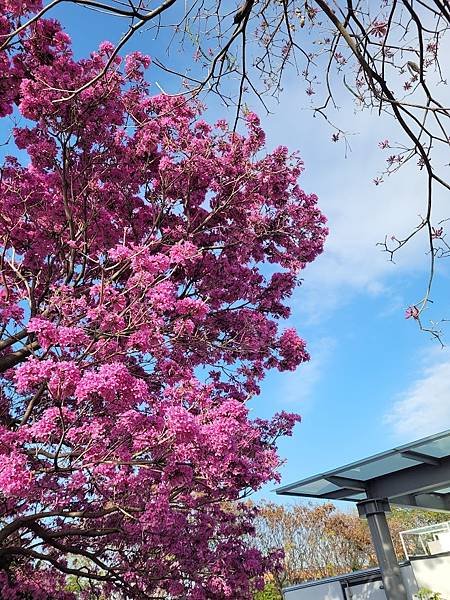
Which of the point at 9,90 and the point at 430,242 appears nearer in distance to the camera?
the point at 430,242

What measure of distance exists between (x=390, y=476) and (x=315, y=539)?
17.2 meters

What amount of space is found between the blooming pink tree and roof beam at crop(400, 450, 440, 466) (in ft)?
10.2

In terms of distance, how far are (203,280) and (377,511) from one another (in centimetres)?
692

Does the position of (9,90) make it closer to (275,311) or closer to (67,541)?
(275,311)

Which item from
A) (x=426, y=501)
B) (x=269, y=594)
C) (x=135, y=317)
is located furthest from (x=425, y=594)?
(x=135, y=317)

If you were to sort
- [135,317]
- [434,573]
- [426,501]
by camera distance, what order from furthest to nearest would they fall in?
[426,501] < [434,573] < [135,317]

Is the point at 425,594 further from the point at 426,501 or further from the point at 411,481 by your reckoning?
the point at 411,481

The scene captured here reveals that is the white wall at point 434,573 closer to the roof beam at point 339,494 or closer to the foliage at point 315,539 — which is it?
the roof beam at point 339,494

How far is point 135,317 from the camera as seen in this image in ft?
16.3

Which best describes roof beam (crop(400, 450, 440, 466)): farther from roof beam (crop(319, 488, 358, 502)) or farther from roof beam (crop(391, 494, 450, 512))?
roof beam (crop(319, 488, 358, 502))

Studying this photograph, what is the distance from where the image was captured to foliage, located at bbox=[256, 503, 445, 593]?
2473 centimetres

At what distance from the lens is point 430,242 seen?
2680 mm

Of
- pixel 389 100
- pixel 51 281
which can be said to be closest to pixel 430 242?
pixel 389 100

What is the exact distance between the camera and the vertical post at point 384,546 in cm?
1008
